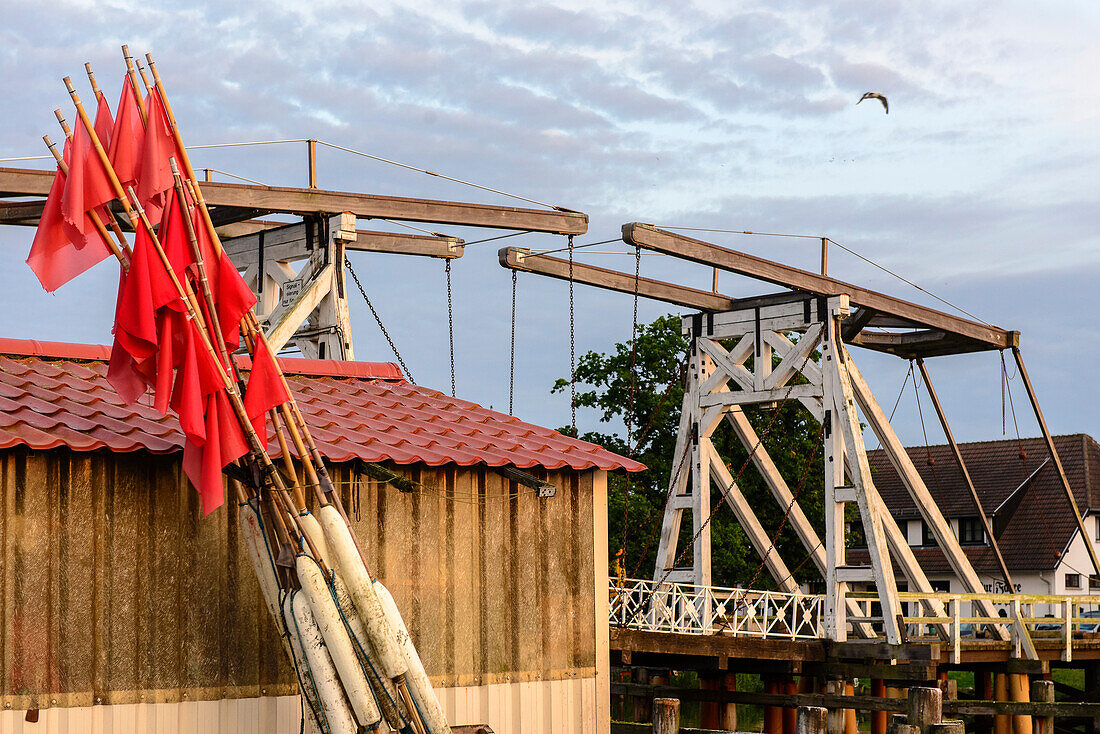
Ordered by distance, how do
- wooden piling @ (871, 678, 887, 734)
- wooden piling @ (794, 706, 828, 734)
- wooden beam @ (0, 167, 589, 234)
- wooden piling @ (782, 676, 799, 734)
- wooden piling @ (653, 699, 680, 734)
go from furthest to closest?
1. wooden piling @ (871, 678, 887, 734)
2. wooden piling @ (782, 676, 799, 734)
3. wooden beam @ (0, 167, 589, 234)
4. wooden piling @ (653, 699, 680, 734)
5. wooden piling @ (794, 706, 828, 734)

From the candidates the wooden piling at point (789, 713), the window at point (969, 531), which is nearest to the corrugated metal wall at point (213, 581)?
the wooden piling at point (789, 713)

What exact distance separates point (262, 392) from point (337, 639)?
1995 millimetres

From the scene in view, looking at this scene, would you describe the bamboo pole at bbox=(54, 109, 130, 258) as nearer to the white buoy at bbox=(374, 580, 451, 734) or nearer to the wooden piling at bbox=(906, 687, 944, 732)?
the white buoy at bbox=(374, 580, 451, 734)

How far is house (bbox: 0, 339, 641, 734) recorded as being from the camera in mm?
10992

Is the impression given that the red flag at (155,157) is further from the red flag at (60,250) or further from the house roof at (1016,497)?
the house roof at (1016,497)

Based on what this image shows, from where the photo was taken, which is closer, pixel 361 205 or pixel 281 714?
pixel 281 714

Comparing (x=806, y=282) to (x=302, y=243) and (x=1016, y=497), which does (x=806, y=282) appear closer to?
(x=302, y=243)

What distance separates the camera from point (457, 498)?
13000mm

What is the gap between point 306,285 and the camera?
726 inches

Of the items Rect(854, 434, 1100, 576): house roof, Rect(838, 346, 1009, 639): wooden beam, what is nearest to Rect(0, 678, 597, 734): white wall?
Rect(838, 346, 1009, 639): wooden beam

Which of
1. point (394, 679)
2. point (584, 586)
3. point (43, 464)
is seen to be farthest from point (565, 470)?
point (43, 464)

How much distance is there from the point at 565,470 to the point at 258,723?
3.67 m

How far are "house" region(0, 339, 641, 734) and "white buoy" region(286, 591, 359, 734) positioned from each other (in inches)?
40.7

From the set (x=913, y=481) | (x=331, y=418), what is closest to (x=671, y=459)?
(x=913, y=481)
